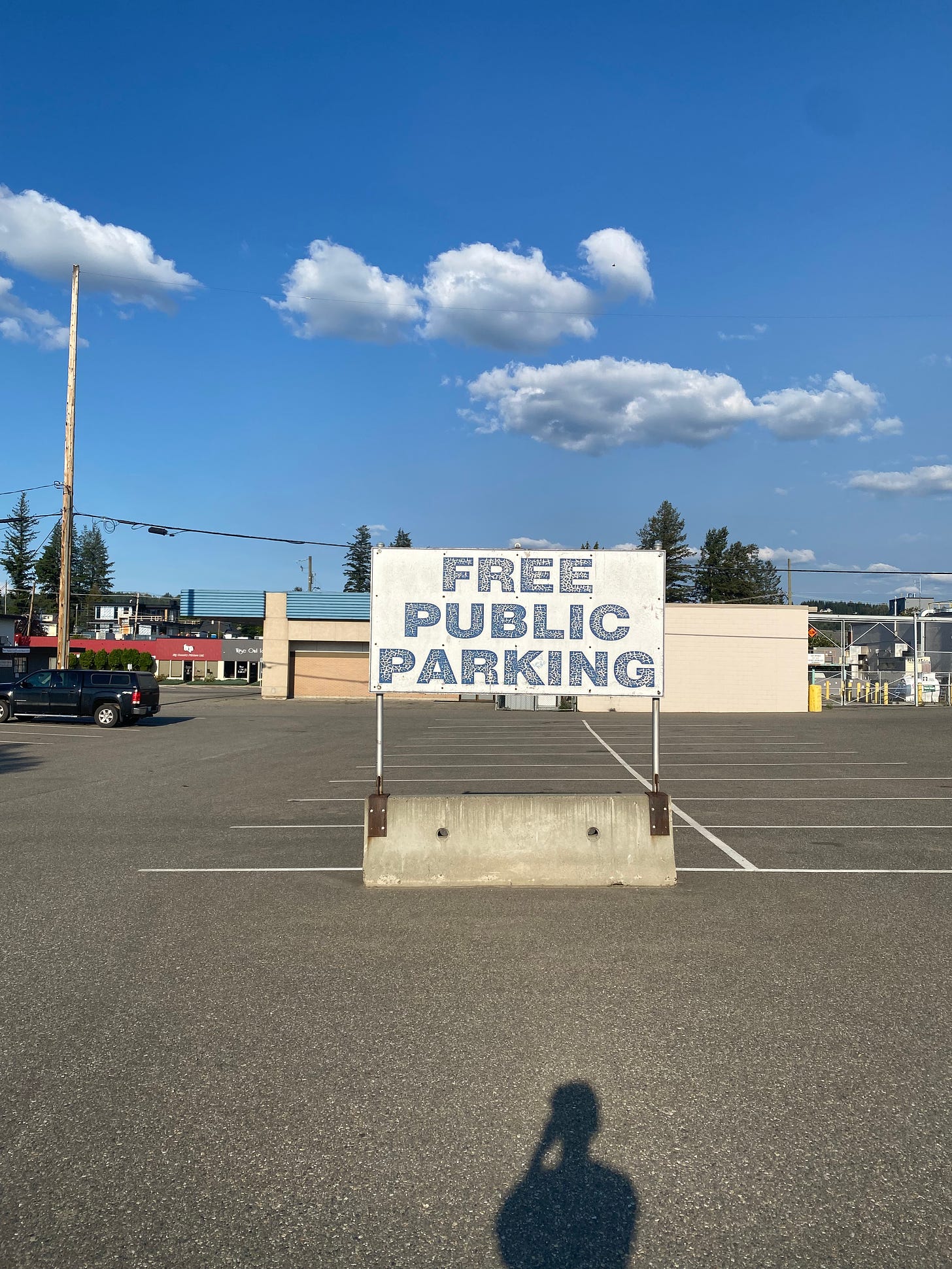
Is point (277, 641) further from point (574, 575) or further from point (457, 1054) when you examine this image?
point (457, 1054)

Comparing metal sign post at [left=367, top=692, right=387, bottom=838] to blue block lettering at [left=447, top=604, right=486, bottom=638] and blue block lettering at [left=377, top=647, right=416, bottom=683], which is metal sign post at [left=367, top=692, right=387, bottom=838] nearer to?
blue block lettering at [left=377, top=647, right=416, bottom=683]

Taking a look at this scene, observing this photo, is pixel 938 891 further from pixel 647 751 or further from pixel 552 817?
pixel 647 751

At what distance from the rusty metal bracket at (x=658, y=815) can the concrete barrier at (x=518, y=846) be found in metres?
0.04

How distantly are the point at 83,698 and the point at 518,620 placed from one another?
22.4 metres

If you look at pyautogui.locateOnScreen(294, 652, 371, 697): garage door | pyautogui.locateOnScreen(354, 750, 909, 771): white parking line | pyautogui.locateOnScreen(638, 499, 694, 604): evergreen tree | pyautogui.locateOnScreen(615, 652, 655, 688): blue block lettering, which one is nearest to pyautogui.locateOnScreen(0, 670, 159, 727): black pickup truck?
pyautogui.locateOnScreen(354, 750, 909, 771): white parking line

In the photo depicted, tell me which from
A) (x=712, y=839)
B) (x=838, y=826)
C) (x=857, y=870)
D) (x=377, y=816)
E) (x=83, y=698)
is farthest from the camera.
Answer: (x=83, y=698)

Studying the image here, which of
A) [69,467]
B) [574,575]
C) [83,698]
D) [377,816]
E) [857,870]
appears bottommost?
[857,870]

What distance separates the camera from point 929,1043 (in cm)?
440

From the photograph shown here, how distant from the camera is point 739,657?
128ft

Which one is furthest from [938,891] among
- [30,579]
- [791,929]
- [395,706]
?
[30,579]

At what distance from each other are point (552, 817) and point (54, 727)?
22.5 metres

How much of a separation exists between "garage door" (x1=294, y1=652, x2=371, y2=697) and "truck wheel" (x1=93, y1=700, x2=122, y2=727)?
19098 millimetres

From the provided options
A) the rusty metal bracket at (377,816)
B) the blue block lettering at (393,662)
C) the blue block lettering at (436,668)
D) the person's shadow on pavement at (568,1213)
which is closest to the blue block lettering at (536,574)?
the blue block lettering at (436,668)

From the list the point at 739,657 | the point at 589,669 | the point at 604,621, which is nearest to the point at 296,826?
the point at 589,669
